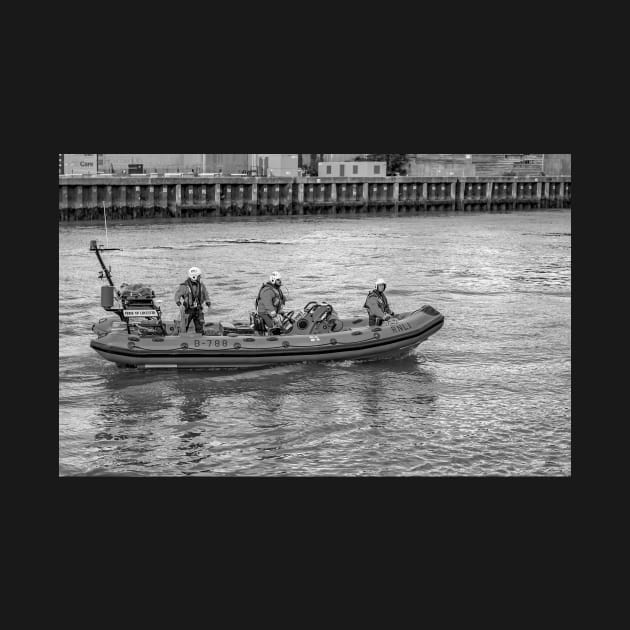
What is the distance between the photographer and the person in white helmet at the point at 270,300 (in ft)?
55.0

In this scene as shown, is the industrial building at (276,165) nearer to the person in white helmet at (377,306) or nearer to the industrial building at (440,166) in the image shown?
the industrial building at (440,166)

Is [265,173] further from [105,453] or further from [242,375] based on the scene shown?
[105,453]

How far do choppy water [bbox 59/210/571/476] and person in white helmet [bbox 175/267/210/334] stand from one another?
3.04ft

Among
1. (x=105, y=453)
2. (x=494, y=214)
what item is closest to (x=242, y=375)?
(x=105, y=453)

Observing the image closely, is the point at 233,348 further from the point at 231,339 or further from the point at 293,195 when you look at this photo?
the point at 293,195

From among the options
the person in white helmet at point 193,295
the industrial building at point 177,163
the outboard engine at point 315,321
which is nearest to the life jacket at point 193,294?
the person in white helmet at point 193,295

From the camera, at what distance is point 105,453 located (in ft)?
43.8

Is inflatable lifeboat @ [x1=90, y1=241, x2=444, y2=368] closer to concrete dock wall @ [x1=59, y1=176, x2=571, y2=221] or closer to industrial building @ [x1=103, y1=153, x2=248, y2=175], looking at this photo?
industrial building @ [x1=103, y1=153, x2=248, y2=175]

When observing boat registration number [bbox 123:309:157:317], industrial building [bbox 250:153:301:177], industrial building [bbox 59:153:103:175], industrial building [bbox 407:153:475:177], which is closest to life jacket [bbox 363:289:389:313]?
industrial building [bbox 407:153:475:177]

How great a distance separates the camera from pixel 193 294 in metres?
16.4

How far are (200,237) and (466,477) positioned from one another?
1747 centimetres

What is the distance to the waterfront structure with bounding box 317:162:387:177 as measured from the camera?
2169 cm

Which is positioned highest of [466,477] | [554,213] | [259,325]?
[554,213]

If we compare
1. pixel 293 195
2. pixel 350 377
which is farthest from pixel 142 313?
pixel 293 195
